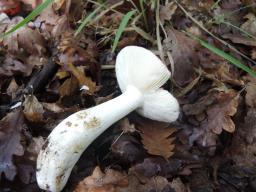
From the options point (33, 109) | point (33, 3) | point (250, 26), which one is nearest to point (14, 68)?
point (33, 109)

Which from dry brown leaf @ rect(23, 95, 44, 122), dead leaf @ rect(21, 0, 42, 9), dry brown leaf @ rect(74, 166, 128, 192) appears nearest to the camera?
dry brown leaf @ rect(74, 166, 128, 192)

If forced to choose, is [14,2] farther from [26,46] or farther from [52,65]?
[52,65]

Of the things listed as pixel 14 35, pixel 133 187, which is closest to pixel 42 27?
pixel 14 35

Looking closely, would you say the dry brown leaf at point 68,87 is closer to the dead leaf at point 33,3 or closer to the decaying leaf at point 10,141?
the decaying leaf at point 10,141

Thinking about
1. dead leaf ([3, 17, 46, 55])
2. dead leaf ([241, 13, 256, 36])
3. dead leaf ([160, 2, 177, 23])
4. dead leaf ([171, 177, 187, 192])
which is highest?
dead leaf ([160, 2, 177, 23])

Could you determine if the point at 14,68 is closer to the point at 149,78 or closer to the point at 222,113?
the point at 149,78

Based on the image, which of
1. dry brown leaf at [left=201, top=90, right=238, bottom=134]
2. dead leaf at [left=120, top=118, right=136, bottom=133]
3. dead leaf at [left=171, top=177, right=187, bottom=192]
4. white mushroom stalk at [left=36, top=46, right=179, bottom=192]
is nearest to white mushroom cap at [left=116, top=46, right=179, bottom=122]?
white mushroom stalk at [left=36, top=46, right=179, bottom=192]

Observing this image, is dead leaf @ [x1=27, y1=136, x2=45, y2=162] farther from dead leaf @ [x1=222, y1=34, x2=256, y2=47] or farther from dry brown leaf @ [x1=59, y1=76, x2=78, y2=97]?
dead leaf @ [x1=222, y1=34, x2=256, y2=47]
